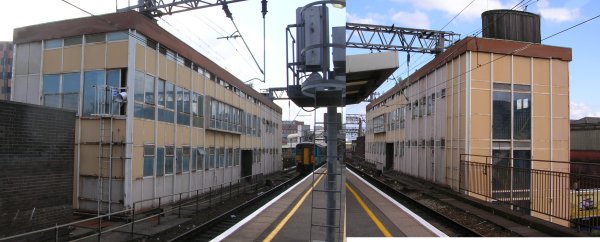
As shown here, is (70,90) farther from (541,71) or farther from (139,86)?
(541,71)

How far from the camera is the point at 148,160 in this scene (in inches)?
590

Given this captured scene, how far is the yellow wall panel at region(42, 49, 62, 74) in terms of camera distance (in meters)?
14.4

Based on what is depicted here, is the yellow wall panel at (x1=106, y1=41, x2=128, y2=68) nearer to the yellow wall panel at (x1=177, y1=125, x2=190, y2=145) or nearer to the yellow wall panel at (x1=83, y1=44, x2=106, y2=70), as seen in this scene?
the yellow wall panel at (x1=83, y1=44, x2=106, y2=70)

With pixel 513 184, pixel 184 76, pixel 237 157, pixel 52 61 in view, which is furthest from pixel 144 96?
pixel 513 184

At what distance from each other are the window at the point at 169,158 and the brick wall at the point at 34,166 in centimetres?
563

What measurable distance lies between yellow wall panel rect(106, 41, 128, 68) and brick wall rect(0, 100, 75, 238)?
3.14m

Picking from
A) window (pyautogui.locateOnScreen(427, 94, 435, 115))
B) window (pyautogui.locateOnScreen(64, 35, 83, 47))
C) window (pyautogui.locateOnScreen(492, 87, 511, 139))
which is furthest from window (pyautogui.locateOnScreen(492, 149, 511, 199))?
window (pyautogui.locateOnScreen(64, 35, 83, 47))

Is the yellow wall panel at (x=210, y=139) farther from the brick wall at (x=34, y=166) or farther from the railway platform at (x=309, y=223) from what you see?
the brick wall at (x=34, y=166)

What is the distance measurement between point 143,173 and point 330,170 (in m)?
11.9

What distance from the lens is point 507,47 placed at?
17875 millimetres

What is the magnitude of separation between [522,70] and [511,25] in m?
2.52

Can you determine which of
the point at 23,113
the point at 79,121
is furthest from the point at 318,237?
the point at 79,121

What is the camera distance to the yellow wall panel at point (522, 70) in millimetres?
18188

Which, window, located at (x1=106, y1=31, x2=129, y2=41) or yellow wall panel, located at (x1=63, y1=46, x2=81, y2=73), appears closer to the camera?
window, located at (x1=106, y1=31, x2=129, y2=41)
